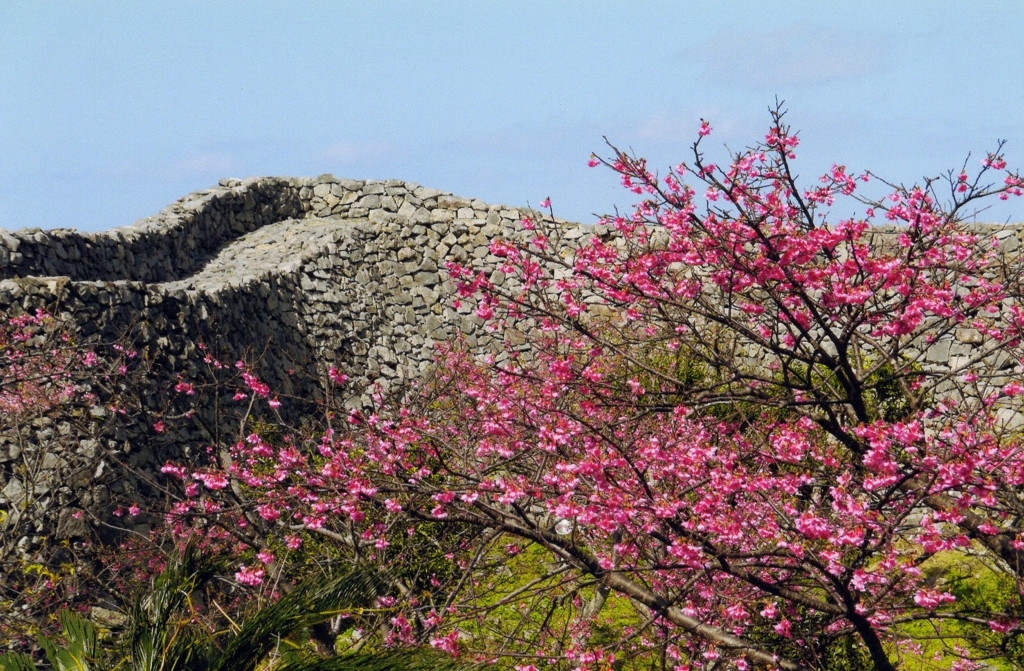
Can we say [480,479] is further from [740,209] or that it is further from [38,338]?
[38,338]

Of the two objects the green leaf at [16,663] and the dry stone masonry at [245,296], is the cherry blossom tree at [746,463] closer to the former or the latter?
the green leaf at [16,663]

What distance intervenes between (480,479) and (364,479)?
3.16 feet

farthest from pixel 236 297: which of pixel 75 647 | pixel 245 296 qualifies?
pixel 75 647

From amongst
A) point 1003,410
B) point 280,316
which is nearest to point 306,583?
point 280,316

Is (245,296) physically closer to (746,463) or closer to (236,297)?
(236,297)

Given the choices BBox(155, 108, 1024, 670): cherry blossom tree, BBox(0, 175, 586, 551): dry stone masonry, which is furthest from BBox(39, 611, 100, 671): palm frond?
BBox(0, 175, 586, 551): dry stone masonry

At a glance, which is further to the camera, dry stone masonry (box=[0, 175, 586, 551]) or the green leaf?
dry stone masonry (box=[0, 175, 586, 551])

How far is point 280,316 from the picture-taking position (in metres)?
17.0

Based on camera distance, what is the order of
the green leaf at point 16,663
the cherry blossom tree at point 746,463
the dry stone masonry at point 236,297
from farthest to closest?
the dry stone masonry at point 236,297 < the cherry blossom tree at point 746,463 < the green leaf at point 16,663

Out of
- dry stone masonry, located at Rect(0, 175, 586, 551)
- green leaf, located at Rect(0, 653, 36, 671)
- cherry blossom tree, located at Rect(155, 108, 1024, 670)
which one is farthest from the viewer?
dry stone masonry, located at Rect(0, 175, 586, 551)

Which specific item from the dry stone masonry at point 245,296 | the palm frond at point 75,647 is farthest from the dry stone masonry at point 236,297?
the palm frond at point 75,647

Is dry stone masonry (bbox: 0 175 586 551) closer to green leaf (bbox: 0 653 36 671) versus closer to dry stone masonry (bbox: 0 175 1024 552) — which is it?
dry stone masonry (bbox: 0 175 1024 552)

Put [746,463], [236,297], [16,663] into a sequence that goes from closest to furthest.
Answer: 1. [16,663]
2. [746,463]
3. [236,297]

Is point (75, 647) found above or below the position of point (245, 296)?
below
